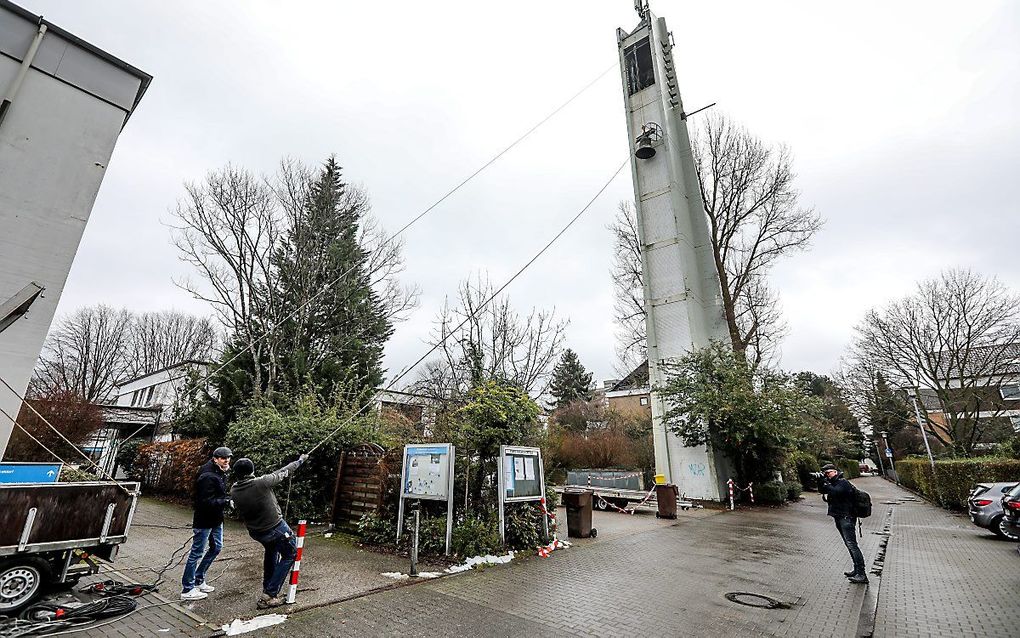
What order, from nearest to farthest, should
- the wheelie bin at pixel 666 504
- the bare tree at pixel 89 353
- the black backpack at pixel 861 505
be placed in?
the black backpack at pixel 861 505 < the wheelie bin at pixel 666 504 < the bare tree at pixel 89 353

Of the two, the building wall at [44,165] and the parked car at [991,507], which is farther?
the parked car at [991,507]

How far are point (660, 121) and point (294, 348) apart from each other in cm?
2003

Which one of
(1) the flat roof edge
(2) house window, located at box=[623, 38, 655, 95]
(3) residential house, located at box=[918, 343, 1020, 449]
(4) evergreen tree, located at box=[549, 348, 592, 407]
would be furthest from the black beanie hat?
(4) evergreen tree, located at box=[549, 348, 592, 407]

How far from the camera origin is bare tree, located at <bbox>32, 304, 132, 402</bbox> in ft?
106

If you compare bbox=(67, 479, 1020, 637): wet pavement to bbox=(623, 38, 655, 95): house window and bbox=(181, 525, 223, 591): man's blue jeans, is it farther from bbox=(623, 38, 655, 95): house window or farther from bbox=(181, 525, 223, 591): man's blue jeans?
bbox=(623, 38, 655, 95): house window

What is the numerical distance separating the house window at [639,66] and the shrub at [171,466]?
2511cm

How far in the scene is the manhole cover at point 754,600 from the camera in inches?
233

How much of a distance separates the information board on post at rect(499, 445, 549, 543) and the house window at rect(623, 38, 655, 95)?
70.8 ft

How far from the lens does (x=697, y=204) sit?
2255 centimetres

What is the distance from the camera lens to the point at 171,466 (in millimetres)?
15586

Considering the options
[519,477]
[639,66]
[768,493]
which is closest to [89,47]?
[519,477]

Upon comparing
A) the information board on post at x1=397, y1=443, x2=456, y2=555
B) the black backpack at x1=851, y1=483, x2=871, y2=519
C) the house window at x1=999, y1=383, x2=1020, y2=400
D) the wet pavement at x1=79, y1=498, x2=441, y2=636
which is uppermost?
the house window at x1=999, y1=383, x2=1020, y2=400

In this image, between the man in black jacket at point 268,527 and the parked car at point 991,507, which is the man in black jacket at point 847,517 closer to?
the parked car at point 991,507

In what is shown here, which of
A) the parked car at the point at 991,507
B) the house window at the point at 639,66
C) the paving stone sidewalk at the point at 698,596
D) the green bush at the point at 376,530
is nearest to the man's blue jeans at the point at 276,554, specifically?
the paving stone sidewalk at the point at 698,596
